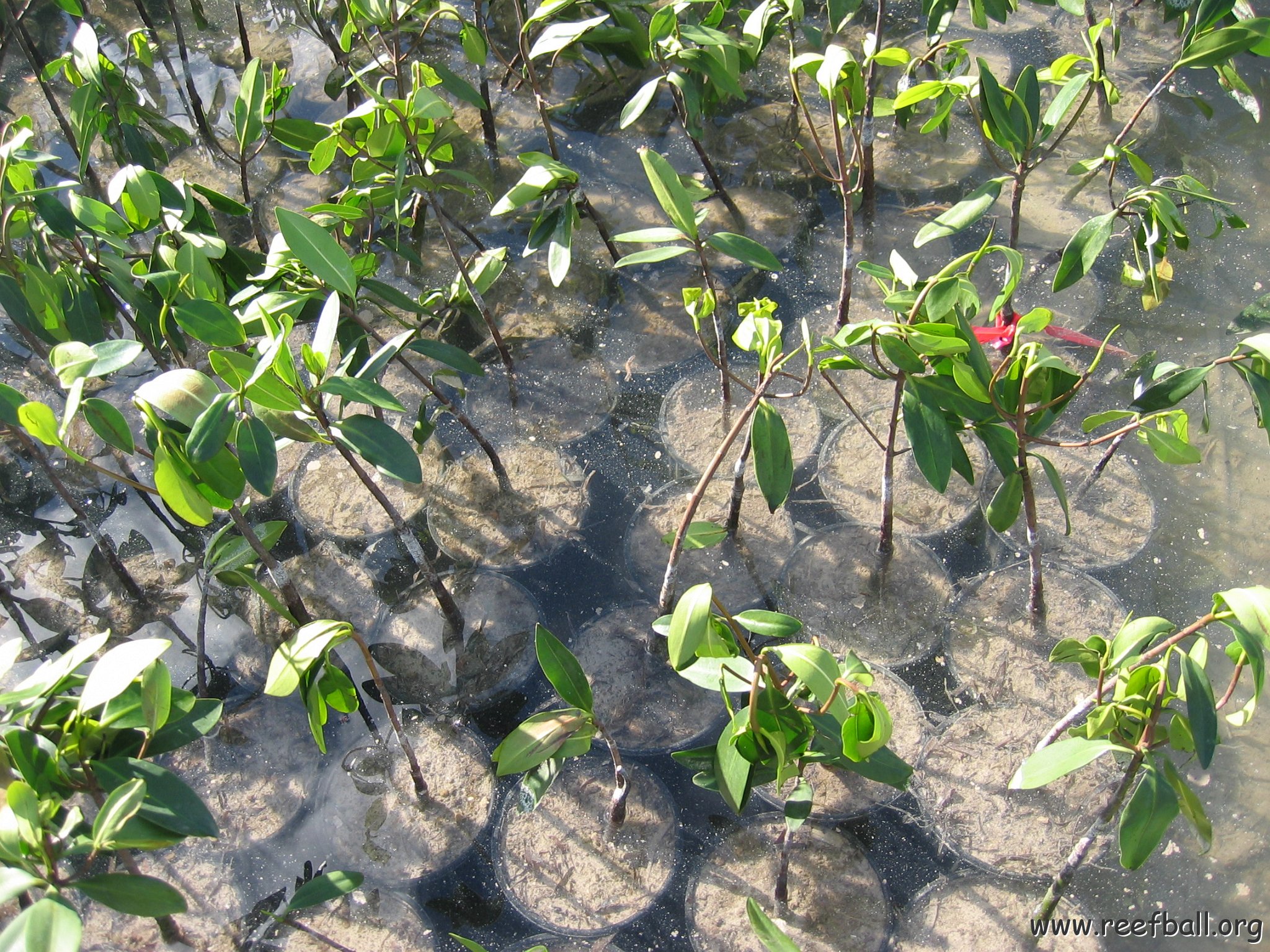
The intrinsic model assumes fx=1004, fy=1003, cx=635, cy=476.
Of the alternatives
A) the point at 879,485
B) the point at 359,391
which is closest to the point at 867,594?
the point at 879,485

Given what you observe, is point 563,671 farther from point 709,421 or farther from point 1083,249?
point 1083,249

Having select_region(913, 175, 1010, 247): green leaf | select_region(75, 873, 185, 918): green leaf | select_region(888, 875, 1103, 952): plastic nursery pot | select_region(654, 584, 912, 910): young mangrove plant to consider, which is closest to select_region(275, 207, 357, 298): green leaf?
select_region(654, 584, 912, 910): young mangrove plant

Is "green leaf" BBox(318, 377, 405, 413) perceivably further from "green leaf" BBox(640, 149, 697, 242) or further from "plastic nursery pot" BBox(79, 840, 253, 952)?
"plastic nursery pot" BBox(79, 840, 253, 952)

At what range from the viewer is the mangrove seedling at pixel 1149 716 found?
1.14m

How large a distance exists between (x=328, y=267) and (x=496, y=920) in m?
1.02

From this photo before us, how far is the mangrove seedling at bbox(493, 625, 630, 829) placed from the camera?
1.41 metres

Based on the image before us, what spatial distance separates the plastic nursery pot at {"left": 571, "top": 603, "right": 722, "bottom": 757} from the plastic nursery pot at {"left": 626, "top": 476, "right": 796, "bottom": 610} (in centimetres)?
10

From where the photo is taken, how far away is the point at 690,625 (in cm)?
123

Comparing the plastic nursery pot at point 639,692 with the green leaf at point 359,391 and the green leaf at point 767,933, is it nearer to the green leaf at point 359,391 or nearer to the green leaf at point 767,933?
the green leaf at point 767,933

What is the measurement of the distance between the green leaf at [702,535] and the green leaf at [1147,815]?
0.70m

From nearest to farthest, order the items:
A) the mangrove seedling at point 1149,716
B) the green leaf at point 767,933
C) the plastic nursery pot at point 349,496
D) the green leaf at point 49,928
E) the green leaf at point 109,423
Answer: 1. the green leaf at point 49,928
2. the mangrove seedling at point 1149,716
3. the green leaf at point 767,933
4. the green leaf at point 109,423
5. the plastic nursery pot at point 349,496

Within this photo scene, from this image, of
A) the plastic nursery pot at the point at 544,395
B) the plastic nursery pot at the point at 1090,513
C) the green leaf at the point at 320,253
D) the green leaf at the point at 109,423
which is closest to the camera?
the green leaf at the point at 109,423

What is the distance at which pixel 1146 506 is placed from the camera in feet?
6.22

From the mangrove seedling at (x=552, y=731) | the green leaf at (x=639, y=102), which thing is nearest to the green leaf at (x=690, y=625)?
the mangrove seedling at (x=552, y=731)
